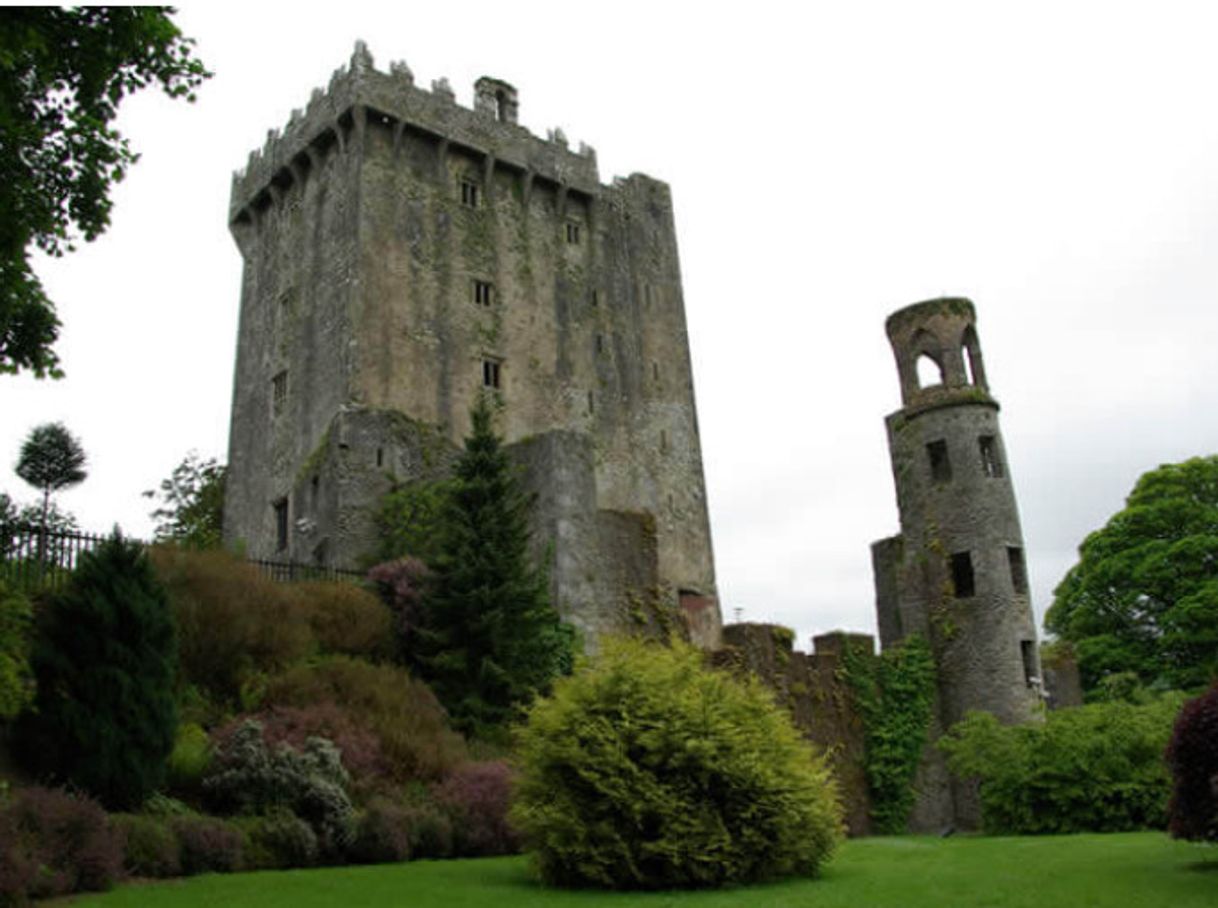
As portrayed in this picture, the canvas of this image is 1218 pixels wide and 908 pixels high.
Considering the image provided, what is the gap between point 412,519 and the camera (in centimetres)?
2858

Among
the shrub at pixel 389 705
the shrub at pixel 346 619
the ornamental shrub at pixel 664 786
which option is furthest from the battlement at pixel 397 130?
the ornamental shrub at pixel 664 786

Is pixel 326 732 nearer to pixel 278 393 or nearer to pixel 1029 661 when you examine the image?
pixel 1029 661

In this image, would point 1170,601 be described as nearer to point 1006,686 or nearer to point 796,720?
point 1006,686

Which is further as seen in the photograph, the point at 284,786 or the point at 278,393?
the point at 278,393

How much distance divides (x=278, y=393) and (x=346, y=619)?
54.9ft

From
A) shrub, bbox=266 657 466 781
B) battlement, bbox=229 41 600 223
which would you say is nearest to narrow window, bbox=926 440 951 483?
battlement, bbox=229 41 600 223

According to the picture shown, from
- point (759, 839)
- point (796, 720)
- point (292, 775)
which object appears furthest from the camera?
point (796, 720)

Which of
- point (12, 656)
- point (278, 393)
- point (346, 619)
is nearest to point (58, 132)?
point (12, 656)

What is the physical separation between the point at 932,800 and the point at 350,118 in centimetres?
2488

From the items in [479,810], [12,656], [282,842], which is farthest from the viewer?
[479,810]

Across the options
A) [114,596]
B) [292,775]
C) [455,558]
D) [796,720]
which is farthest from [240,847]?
[796,720]

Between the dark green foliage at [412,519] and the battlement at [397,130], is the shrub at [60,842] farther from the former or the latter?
the battlement at [397,130]

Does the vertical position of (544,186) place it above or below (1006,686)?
above

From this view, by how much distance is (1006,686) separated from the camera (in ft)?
93.5
